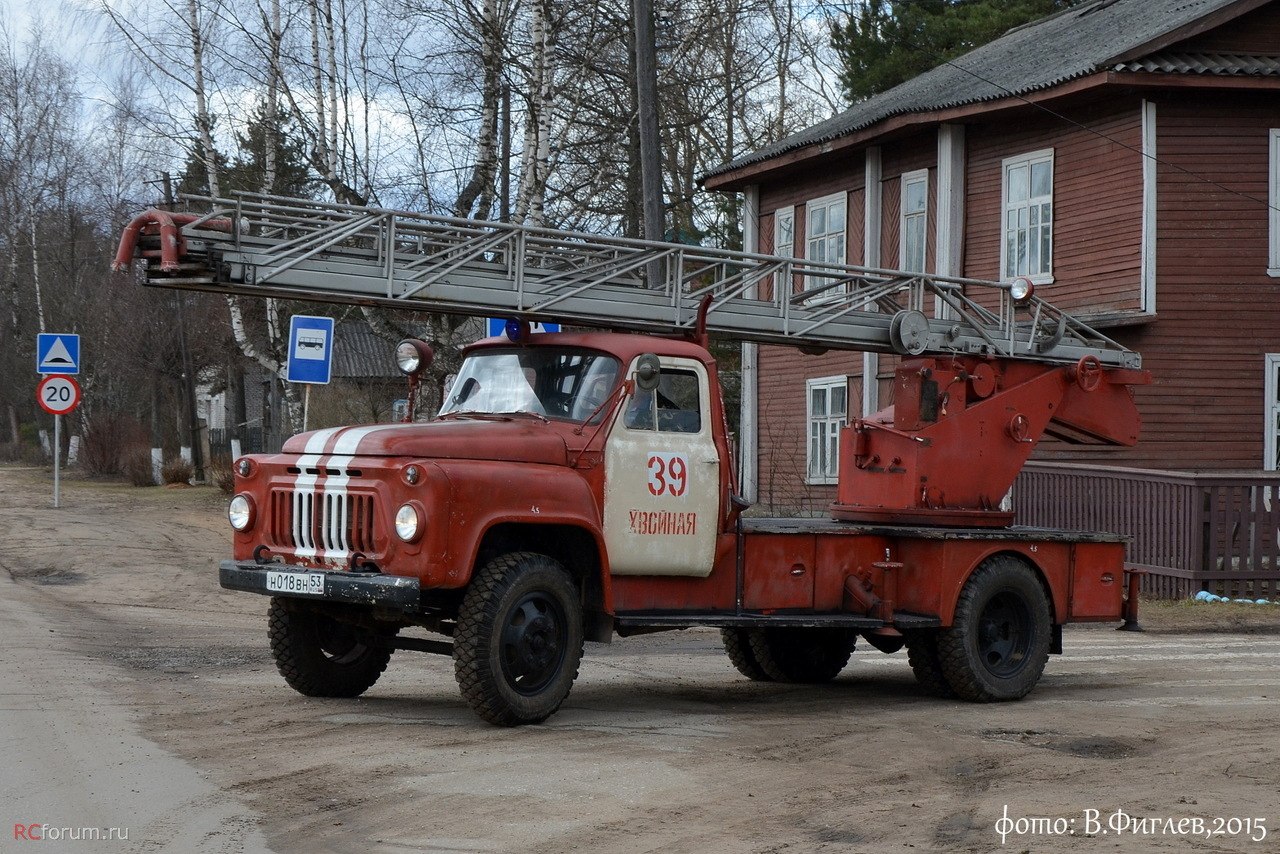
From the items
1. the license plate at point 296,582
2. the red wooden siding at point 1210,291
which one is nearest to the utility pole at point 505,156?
the red wooden siding at point 1210,291

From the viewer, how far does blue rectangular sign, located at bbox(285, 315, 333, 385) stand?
18.0m

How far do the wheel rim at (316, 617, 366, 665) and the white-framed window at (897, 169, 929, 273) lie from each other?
17.1m

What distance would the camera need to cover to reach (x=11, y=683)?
405 inches

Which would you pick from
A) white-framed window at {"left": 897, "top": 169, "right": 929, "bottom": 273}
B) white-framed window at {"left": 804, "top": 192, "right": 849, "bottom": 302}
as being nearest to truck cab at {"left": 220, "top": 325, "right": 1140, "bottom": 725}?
white-framed window at {"left": 897, "top": 169, "right": 929, "bottom": 273}

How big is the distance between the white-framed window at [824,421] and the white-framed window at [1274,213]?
26.9ft

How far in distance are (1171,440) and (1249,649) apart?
23.8 feet

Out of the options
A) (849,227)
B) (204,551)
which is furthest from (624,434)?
(849,227)

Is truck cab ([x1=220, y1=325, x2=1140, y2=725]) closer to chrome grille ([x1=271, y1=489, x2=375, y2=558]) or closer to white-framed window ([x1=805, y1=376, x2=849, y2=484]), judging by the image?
chrome grille ([x1=271, y1=489, x2=375, y2=558])

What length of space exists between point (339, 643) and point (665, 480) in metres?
2.32

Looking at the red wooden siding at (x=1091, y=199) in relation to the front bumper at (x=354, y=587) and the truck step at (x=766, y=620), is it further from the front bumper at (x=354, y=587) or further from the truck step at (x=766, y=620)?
the front bumper at (x=354, y=587)

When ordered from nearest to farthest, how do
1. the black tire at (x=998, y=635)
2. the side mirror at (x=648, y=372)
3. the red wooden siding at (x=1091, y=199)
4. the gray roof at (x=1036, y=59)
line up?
the side mirror at (x=648, y=372), the black tire at (x=998, y=635), the red wooden siding at (x=1091, y=199), the gray roof at (x=1036, y=59)

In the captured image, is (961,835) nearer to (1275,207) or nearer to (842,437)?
(842,437)

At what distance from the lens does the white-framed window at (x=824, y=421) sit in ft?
91.2

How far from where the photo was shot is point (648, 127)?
57.7 ft
